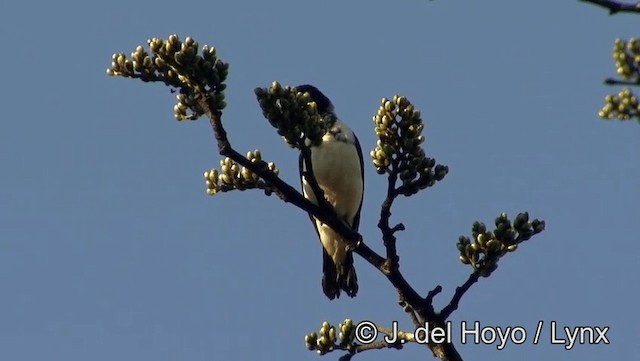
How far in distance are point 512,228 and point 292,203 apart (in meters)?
1.11

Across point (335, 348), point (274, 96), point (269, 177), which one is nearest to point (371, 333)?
point (335, 348)

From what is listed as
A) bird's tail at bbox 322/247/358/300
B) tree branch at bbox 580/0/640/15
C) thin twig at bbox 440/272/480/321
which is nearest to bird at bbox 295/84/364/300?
bird's tail at bbox 322/247/358/300

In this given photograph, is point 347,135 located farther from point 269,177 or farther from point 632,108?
point 632,108

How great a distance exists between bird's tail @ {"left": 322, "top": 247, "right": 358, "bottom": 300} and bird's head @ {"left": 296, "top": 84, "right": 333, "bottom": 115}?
5.55 ft

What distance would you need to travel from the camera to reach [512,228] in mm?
4984

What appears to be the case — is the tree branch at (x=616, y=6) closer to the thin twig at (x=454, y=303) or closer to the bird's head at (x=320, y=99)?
the thin twig at (x=454, y=303)

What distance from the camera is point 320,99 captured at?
10.2 m

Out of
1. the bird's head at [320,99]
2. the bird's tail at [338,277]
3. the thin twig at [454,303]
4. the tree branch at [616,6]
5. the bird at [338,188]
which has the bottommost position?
the tree branch at [616,6]

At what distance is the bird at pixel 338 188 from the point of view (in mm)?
8562

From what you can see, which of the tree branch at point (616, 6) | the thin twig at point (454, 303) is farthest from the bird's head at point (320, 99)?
the tree branch at point (616, 6)

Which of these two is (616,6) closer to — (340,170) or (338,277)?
(338,277)

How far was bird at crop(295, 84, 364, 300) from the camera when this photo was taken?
856cm

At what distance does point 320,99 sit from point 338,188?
4.77 ft

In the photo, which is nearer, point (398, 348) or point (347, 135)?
point (398, 348)
